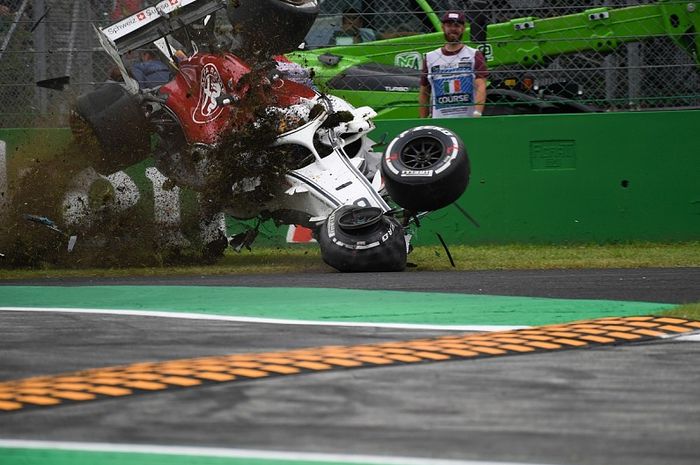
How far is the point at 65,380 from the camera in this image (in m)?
4.04

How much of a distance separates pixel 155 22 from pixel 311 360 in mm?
5695

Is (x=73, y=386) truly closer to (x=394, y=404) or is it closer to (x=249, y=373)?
(x=249, y=373)

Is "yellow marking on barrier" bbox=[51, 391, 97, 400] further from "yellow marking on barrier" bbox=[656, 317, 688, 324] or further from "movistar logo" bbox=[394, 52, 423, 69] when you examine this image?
"movistar logo" bbox=[394, 52, 423, 69]

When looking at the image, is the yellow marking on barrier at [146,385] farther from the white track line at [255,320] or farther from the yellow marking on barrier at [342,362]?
the white track line at [255,320]

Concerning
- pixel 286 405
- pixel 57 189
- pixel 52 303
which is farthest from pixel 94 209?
pixel 286 405

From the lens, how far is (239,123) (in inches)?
365

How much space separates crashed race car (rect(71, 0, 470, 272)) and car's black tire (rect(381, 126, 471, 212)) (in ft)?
0.38

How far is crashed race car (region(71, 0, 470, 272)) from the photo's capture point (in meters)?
9.21

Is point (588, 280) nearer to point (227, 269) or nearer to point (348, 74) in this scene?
point (227, 269)

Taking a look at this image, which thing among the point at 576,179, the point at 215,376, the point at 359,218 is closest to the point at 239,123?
the point at 359,218

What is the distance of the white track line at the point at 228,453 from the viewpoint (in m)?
2.88

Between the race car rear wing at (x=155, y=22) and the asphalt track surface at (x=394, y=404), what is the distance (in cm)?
458

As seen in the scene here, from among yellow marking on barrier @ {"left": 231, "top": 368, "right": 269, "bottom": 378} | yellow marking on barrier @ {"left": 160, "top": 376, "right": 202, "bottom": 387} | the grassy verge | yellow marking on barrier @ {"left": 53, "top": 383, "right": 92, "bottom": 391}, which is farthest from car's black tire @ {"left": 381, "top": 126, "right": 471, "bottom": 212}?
yellow marking on barrier @ {"left": 53, "top": 383, "right": 92, "bottom": 391}

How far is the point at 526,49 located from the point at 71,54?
410 cm
